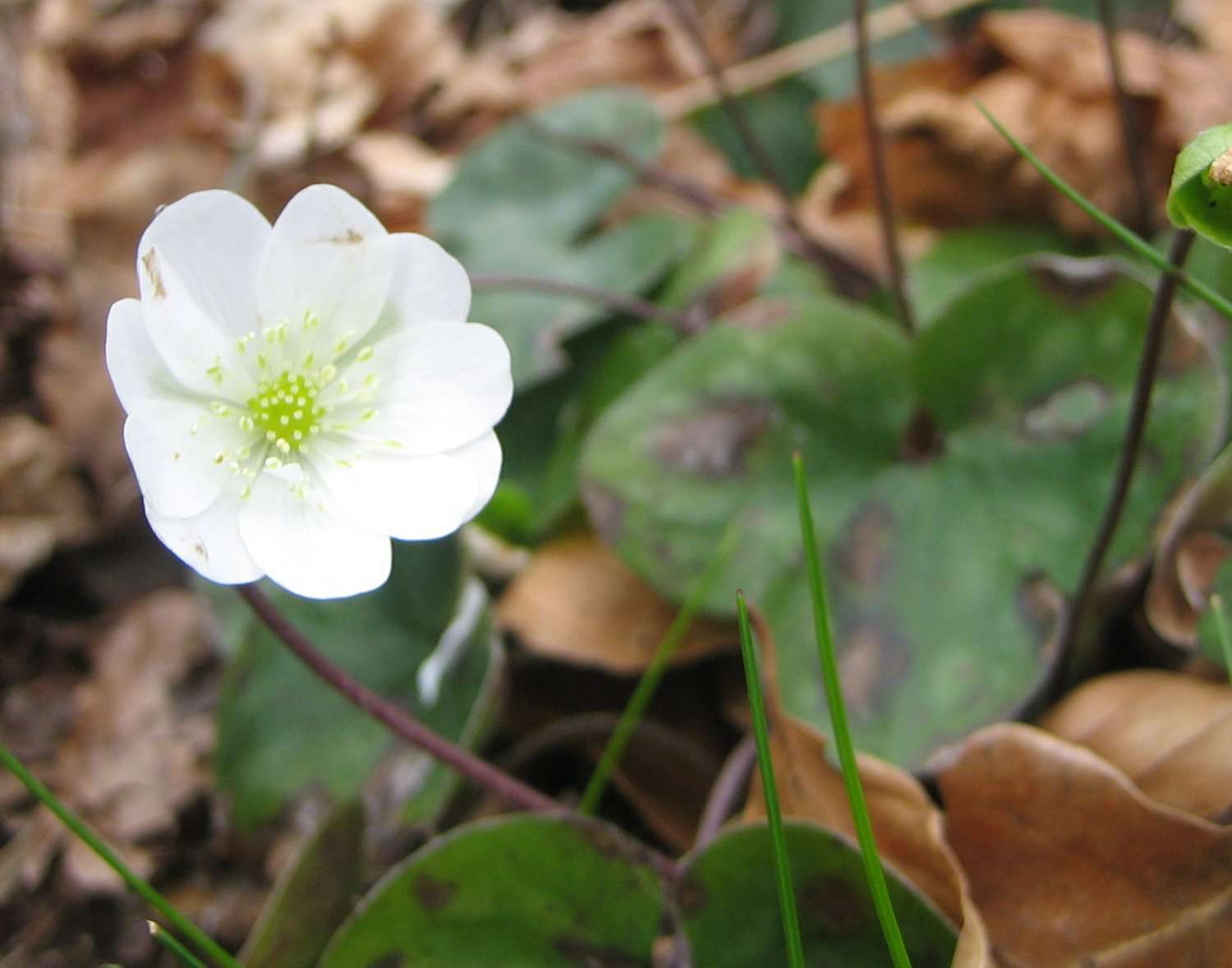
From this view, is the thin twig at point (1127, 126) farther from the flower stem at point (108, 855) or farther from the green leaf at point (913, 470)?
the flower stem at point (108, 855)

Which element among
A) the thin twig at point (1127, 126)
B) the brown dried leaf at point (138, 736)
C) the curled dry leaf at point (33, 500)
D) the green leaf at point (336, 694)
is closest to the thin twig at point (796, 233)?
the thin twig at point (1127, 126)

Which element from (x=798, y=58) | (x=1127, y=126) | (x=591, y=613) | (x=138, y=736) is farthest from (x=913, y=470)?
(x=798, y=58)

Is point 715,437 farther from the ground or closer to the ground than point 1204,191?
closer to the ground

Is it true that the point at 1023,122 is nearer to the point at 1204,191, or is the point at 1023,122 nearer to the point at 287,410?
the point at 1204,191

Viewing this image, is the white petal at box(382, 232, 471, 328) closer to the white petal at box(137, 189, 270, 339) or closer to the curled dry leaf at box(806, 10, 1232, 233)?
the white petal at box(137, 189, 270, 339)

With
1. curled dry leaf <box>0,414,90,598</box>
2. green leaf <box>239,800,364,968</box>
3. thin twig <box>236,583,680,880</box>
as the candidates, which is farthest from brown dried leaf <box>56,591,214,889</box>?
thin twig <box>236,583,680,880</box>

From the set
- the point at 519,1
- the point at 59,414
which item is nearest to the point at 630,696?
the point at 59,414


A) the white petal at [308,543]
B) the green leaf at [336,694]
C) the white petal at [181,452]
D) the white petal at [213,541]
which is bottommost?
the green leaf at [336,694]
